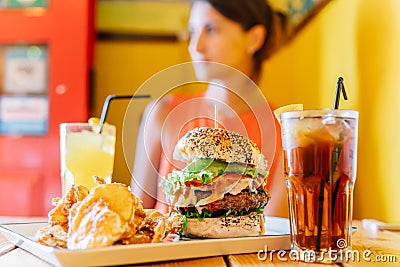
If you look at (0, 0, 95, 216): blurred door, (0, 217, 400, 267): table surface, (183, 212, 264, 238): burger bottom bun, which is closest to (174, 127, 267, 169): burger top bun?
(183, 212, 264, 238): burger bottom bun

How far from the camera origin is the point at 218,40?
2.85 meters

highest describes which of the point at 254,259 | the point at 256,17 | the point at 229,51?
the point at 256,17

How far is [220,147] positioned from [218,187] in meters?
0.09

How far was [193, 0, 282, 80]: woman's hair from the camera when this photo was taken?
9.36 feet

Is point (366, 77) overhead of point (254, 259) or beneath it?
overhead

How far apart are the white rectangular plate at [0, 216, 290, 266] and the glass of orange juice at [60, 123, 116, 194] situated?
51 centimetres

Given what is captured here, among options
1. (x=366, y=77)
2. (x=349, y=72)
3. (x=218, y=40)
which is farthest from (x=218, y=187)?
(x=218, y=40)

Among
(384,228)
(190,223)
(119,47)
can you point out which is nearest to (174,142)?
(190,223)

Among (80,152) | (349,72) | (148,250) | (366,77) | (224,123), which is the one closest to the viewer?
(148,250)

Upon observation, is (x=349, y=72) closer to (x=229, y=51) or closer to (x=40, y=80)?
(x=229, y=51)

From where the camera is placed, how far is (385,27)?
197cm

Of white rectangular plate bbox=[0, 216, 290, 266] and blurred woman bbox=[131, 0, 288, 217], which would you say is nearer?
white rectangular plate bbox=[0, 216, 290, 266]

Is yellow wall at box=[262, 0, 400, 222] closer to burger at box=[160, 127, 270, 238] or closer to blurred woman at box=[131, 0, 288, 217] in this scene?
blurred woman at box=[131, 0, 288, 217]

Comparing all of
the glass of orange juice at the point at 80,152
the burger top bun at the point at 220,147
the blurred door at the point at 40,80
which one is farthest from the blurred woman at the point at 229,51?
the burger top bun at the point at 220,147
